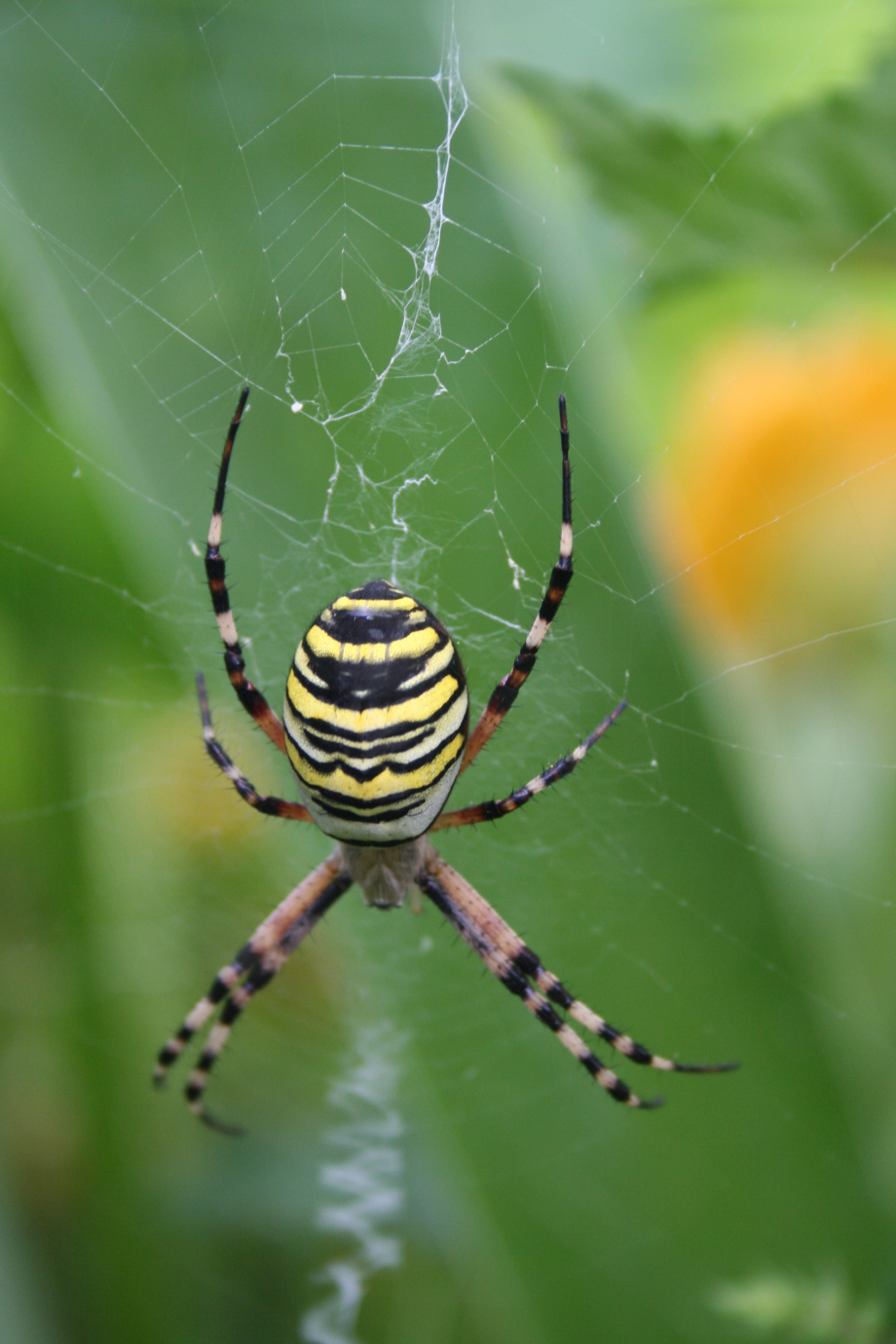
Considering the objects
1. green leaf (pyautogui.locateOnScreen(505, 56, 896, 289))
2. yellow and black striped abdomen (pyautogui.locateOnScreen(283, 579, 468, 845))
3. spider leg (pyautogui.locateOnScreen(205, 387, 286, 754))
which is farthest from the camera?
spider leg (pyautogui.locateOnScreen(205, 387, 286, 754))

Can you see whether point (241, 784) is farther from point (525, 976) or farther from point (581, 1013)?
point (581, 1013)

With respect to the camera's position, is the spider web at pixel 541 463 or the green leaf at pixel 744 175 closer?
the green leaf at pixel 744 175

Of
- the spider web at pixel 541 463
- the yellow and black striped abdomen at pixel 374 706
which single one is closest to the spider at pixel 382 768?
the yellow and black striped abdomen at pixel 374 706

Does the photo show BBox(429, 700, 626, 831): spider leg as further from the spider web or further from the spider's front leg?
the spider's front leg

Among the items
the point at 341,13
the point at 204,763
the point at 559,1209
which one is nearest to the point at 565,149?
the point at 341,13

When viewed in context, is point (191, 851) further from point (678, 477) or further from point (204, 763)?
point (678, 477)

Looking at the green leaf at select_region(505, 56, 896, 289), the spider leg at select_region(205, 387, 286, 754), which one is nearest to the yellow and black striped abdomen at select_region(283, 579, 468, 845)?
the spider leg at select_region(205, 387, 286, 754)

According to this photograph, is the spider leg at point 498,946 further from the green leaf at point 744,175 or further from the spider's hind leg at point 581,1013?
the green leaf at point 744,175
